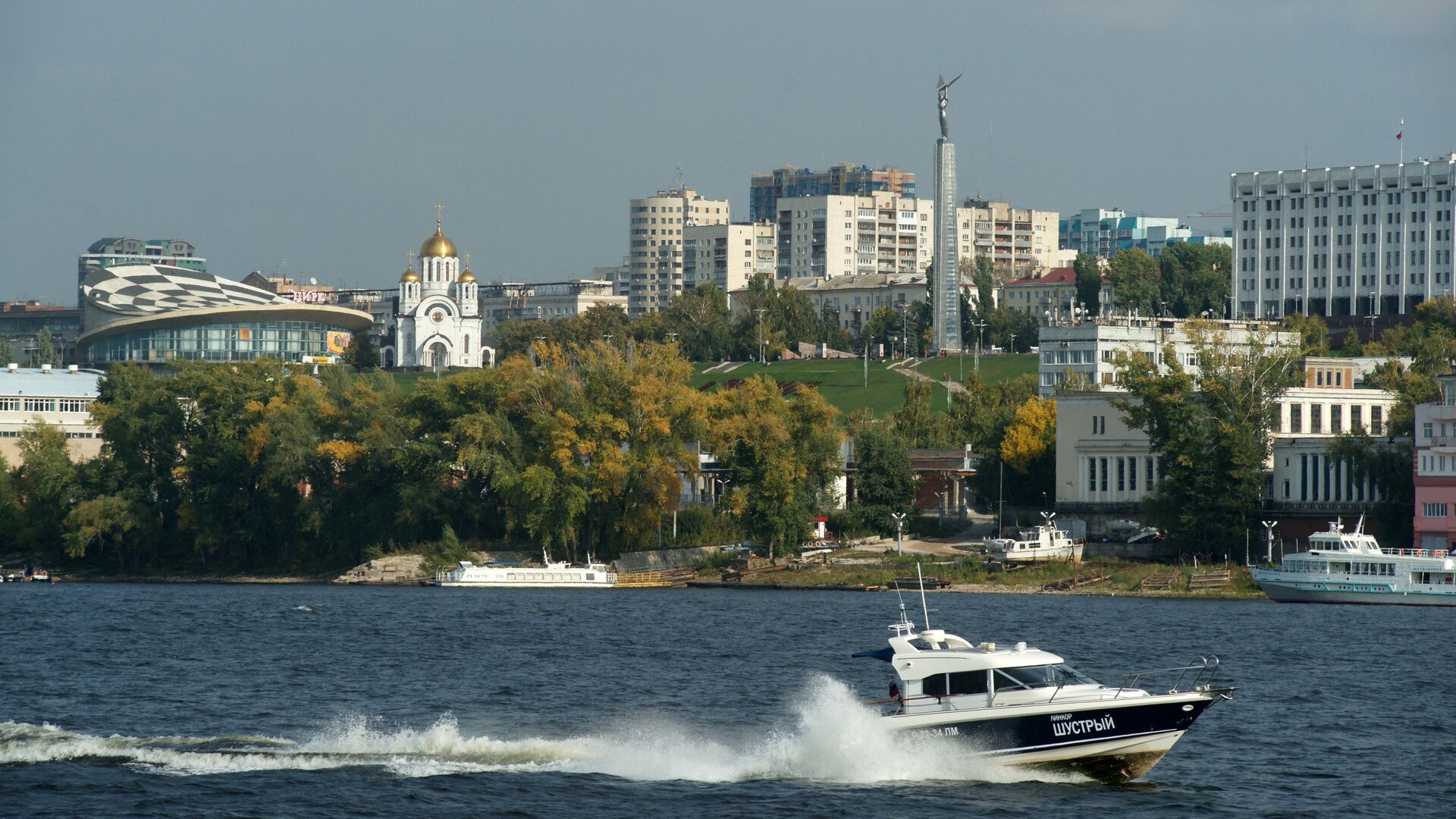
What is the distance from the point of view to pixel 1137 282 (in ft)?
630

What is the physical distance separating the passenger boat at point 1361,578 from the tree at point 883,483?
20791 mm

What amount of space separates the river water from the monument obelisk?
385ft

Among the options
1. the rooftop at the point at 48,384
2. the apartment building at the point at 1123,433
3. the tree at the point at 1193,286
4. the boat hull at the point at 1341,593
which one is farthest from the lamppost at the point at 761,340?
the boat hull at the point at 1341,593

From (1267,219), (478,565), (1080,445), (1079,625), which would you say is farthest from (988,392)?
(1267,219)

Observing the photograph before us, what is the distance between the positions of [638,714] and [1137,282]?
159300 millimetres

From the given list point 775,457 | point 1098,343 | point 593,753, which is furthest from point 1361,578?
point 1098,343

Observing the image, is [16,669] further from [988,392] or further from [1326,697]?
[988,392]

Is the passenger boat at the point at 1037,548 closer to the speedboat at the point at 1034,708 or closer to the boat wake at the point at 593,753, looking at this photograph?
the boat wake at the point at 593,753

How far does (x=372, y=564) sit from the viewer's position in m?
90.1

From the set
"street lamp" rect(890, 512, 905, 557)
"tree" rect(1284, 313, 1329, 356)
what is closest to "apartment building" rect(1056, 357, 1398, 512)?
"street lamp" rect(890, 512, 905, 557)

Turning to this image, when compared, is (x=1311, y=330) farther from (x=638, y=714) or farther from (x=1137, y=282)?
(x=638, y=714)

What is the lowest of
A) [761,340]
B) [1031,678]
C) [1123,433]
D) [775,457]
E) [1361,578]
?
[1361,578]

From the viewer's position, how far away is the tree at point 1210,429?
3184 inches

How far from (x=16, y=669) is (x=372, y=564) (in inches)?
1605
